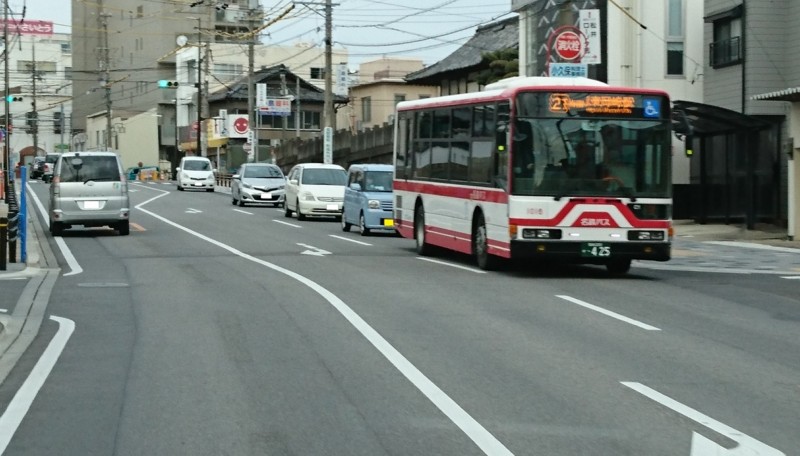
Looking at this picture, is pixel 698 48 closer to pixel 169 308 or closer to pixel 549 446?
pixel 169 308

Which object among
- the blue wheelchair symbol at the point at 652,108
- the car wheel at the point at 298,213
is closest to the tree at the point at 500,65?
the car wheel at the point at 298,213

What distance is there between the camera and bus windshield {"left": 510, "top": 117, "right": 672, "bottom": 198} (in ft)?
64.6

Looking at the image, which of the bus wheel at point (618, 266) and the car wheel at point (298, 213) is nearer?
the bus wheel at point (618, 266)

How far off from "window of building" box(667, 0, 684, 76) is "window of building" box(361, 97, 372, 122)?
44429 millimetres

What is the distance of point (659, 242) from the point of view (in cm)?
1997

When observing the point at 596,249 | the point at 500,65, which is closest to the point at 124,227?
the point at 596,249

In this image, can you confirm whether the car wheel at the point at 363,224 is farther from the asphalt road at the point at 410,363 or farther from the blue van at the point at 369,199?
the asphalt road at the point at 410,363

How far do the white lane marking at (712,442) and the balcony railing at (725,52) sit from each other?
2866cm

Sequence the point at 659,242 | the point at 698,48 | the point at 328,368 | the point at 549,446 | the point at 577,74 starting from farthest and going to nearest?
1. the point at 698,48
2. the point at 577,74
3. the point at 659,242
4. the point at 328,368
5. the point at 549,446

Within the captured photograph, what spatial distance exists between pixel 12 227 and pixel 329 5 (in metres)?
27.6

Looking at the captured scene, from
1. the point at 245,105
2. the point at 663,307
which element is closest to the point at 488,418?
the point at 663,307

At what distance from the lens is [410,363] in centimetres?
1117

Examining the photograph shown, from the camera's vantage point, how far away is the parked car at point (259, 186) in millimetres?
48500

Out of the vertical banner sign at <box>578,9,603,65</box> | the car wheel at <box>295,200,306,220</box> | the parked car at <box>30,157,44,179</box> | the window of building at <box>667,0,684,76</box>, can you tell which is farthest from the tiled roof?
the parked car at <box>30,157,44,179</box>
